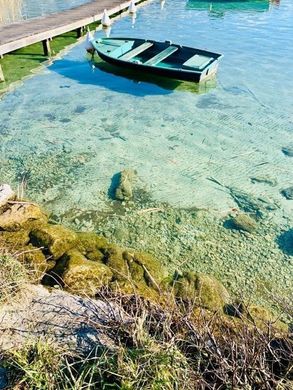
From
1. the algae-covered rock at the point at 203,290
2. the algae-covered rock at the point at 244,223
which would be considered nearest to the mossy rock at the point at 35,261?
the algae-covered rock at the point at 203,290

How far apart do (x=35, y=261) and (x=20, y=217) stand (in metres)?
1.21

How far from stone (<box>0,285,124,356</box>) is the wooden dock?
10.3 m

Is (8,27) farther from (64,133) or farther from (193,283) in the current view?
(193,283)

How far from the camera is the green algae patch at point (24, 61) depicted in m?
11.4

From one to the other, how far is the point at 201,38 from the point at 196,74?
775cm

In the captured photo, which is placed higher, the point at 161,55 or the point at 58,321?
the point at 161,55

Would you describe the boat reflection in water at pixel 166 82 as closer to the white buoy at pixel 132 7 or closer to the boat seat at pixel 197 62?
the boat seat at pixel 197 62

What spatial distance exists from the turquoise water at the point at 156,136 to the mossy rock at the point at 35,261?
133cm

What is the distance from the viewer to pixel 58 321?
330 cm

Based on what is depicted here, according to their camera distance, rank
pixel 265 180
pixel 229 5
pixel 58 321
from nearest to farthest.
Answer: pixel 58 321 < pixel 265 180 < pixel 229 5

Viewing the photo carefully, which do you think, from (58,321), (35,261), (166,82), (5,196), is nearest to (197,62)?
(166,82)

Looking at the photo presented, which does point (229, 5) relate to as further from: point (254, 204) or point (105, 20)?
point (254, 204)

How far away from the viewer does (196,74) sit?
29.9ft

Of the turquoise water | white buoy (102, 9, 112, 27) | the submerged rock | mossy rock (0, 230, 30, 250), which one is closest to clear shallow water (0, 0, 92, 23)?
white buoy (102, 9, 112, 27)
